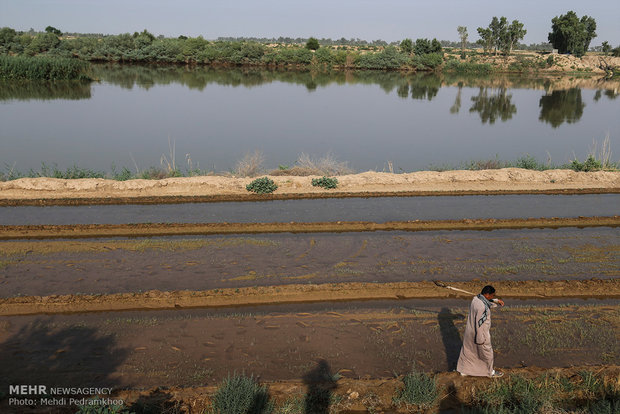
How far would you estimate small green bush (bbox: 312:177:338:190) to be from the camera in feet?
55.1

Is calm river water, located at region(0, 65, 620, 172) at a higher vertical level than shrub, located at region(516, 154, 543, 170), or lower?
higher

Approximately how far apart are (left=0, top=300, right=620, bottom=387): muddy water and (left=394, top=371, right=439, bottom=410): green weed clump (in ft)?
2.13

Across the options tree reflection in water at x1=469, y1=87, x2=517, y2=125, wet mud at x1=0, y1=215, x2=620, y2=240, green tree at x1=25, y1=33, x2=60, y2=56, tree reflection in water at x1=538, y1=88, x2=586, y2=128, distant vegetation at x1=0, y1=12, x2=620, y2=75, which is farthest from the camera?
distant vegetation at x1=0, y1=12, x2=620, y2=75

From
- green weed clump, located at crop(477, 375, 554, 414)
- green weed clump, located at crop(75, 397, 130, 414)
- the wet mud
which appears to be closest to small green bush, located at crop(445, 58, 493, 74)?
the wet mud

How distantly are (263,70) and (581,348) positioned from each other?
2286 inches

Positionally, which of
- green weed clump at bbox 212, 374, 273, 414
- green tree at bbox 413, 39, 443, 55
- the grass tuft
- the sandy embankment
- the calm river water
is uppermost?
green tree at bbox 413, 39, 443, 55

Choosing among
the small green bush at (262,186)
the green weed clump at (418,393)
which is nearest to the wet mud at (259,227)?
the small green bush at (262,186)

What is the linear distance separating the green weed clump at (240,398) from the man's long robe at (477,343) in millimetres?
2937

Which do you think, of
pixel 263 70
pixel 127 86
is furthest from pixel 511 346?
pixel 263 70

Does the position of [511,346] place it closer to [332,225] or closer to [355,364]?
[355,364]

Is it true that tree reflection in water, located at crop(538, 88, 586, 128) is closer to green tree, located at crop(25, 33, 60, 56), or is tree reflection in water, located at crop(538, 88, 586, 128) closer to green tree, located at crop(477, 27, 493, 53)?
green tree, located at crop(477, 27, 493, 53)

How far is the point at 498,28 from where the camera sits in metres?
81.8

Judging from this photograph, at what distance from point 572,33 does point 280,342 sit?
9034 centimetres

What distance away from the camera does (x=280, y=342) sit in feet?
26.5
